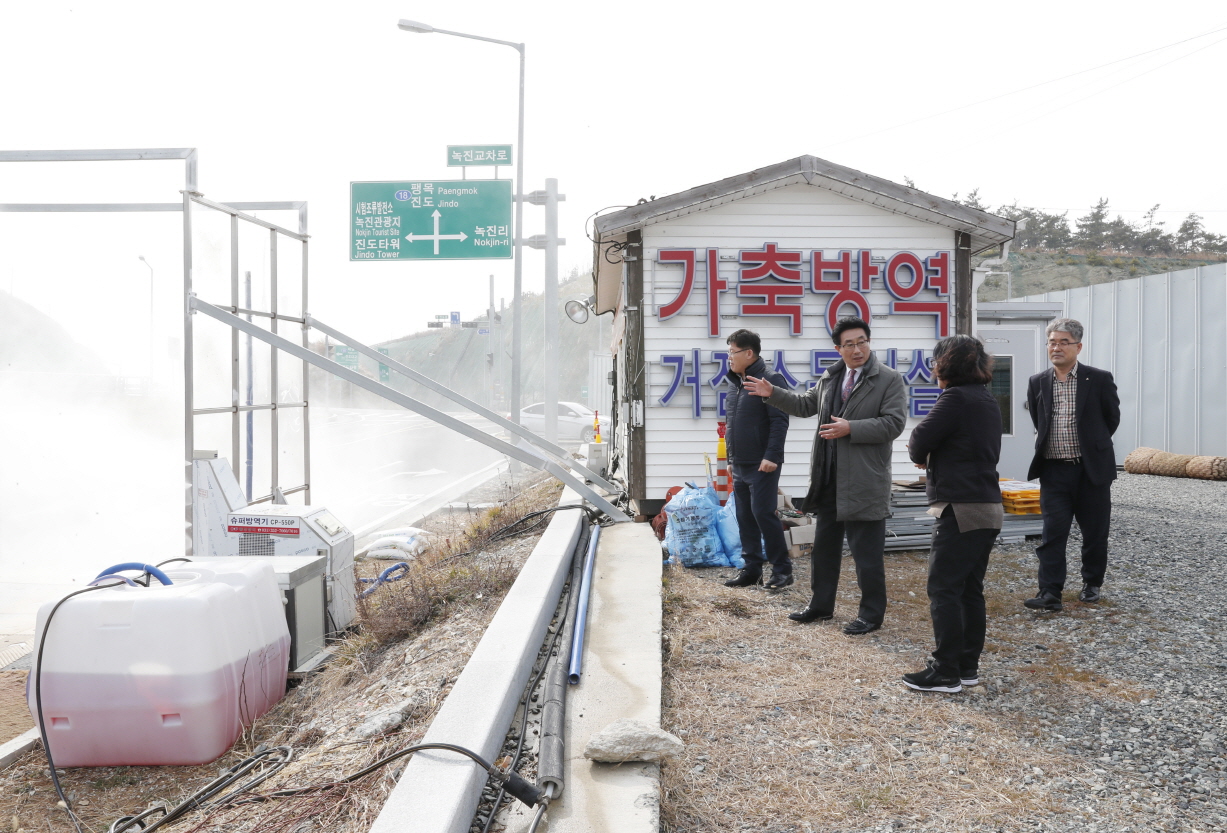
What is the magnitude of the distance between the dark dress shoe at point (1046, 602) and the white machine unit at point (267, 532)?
4954 mm

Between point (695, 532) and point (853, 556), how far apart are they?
2204 mm

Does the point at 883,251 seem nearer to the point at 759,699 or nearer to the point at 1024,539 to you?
the point at 1024,539

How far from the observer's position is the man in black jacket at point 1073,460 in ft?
18.4

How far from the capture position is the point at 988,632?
16.8 ft

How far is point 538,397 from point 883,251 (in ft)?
265

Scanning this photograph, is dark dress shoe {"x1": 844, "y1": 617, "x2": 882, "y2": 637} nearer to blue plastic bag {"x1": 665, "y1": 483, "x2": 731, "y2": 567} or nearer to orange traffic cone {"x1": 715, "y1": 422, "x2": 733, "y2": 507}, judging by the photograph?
blue plastic bag {"x1": 665, "y1": 483, "x2": 731, "y2": 567}

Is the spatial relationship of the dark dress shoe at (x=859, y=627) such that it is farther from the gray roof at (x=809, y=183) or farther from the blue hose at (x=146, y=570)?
the gray roof at (x=809, y=183)

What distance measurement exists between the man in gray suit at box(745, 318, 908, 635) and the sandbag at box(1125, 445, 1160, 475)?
12.7m

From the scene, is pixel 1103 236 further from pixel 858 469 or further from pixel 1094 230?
pixel 858 469

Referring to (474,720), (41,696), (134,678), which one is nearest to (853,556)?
(474,720)

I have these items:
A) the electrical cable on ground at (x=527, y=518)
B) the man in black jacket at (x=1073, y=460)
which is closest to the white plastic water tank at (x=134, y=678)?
the electrical cable on ground at (x=527, y=518)

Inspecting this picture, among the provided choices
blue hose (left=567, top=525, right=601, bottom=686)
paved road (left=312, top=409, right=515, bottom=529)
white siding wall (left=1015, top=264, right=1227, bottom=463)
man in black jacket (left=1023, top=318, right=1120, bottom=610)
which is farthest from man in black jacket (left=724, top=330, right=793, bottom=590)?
white siding wall (left=1015, top=264, right=1227, bottom=463)

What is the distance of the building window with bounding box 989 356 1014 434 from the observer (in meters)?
11.8

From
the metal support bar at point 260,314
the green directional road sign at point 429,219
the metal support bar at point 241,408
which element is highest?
the green directional road sign at point 429,219
